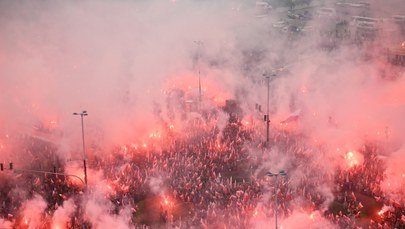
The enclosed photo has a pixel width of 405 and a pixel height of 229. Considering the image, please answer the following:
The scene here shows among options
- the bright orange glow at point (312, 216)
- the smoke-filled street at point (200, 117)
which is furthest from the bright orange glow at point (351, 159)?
the bright orange glow at point (312, 216)

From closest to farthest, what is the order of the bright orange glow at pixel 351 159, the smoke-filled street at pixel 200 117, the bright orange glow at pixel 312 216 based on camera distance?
the bright orange glow at pixel 312 216, the smoke-filled street at pixel 200 117, the bright orange glow at pixel 351 159

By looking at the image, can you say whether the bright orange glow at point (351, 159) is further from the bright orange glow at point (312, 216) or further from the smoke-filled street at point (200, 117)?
the bright orange glow at point (312, 216)

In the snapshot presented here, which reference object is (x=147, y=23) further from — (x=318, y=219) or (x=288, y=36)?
(x=318, y=219)

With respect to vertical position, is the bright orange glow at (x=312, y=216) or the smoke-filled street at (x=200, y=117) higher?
the smoke-filled street at (x=200, y=117)

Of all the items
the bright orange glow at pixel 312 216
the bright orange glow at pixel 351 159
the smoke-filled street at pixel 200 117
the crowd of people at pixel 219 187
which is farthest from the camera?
the bright orange glow at pixel 351 159

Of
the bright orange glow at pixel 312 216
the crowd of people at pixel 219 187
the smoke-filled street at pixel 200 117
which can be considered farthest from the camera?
the smoke-filled street at pixel 200 117

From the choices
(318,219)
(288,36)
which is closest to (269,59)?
(288,36)

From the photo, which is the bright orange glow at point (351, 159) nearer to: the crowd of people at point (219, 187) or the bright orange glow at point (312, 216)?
the crowd of people at point (219, 187)

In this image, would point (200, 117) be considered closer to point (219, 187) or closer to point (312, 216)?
point (219, 187)

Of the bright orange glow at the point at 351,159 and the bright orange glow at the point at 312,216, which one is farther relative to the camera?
the bright orange glow at the point at 351,159
